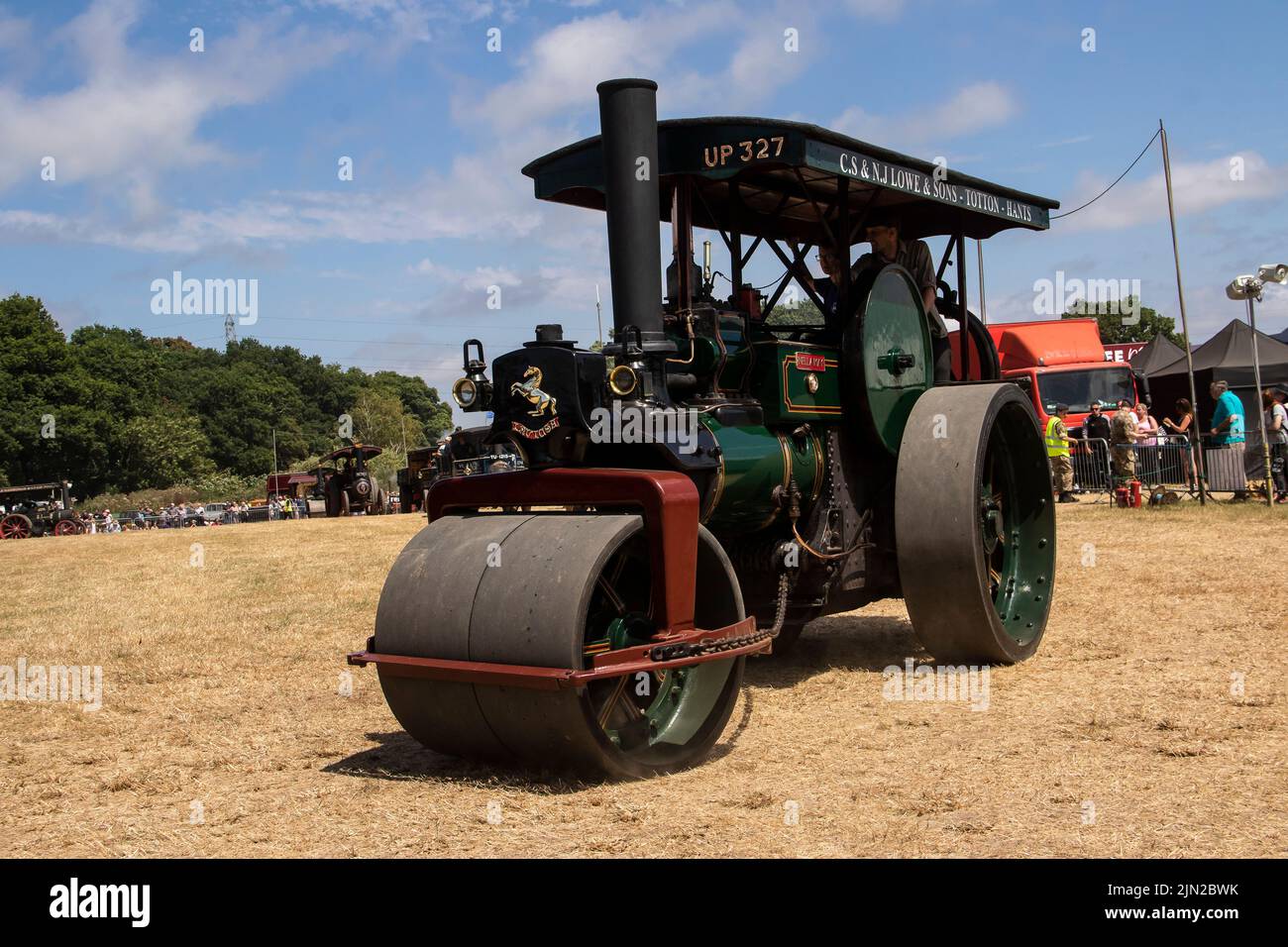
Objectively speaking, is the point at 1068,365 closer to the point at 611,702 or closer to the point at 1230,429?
the point at 1230,429

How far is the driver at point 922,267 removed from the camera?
7.34 metres

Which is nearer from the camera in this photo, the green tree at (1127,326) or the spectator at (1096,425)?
the spectator at (1096,425)

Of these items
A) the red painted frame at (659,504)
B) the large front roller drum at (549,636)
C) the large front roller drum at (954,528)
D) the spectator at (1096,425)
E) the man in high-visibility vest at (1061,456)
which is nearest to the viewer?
the large front roller drum at (549,636)

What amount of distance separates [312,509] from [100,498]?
1584 cm

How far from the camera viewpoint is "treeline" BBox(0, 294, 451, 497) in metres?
57.9

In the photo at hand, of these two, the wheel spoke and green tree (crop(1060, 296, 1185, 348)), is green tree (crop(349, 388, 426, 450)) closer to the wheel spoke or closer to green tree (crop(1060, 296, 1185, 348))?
green tree (crop(1060, 296, 1185, 348))

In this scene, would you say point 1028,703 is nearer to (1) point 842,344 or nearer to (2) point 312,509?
(1) point 842,344

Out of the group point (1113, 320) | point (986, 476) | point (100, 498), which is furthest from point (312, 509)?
point (986, 476)

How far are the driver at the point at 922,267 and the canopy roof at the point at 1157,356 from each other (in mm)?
19845

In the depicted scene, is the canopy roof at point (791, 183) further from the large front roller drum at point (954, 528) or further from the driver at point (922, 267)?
the large front roller drum at point (954, 528)

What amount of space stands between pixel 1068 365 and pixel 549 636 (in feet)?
65.4

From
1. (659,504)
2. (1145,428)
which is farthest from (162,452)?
(659,504)

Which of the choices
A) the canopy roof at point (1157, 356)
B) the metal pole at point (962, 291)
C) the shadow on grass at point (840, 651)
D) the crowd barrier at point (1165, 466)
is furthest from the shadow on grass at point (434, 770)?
the canopy roof at point (1157, 356)

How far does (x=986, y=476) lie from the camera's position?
7.22 meters
